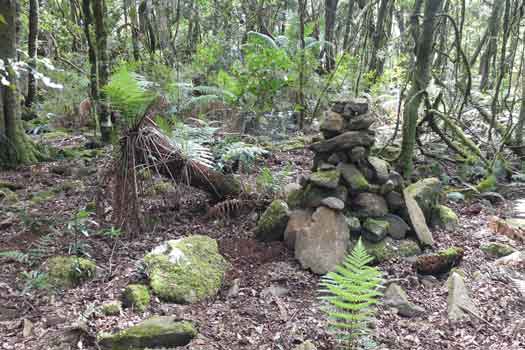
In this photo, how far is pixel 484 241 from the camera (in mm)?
4211

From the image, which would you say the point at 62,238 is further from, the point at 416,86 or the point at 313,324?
the point at 416,86

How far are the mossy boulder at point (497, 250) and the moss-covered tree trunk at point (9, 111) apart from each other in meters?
5.90

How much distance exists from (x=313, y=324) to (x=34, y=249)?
87.9 inches

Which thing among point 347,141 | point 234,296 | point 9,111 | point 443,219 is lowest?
point 234,296

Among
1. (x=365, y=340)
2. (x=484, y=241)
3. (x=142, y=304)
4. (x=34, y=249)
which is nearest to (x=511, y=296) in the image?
(x=484, y=241)

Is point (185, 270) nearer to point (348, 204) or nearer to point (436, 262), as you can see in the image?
point (348, 204)

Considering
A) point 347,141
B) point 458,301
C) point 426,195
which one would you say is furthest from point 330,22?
point 458,301

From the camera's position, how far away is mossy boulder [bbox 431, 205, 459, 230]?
4555 millimetres

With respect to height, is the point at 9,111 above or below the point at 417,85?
below

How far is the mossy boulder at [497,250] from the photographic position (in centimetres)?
393

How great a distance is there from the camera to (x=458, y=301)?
10.1ft

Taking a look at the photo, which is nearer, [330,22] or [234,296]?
[234,296]

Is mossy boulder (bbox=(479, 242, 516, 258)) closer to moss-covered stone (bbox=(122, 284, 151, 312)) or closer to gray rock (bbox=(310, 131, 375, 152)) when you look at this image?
gray rock (bbox=(310, 131, 375, 152))

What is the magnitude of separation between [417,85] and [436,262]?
2419 millimetres
